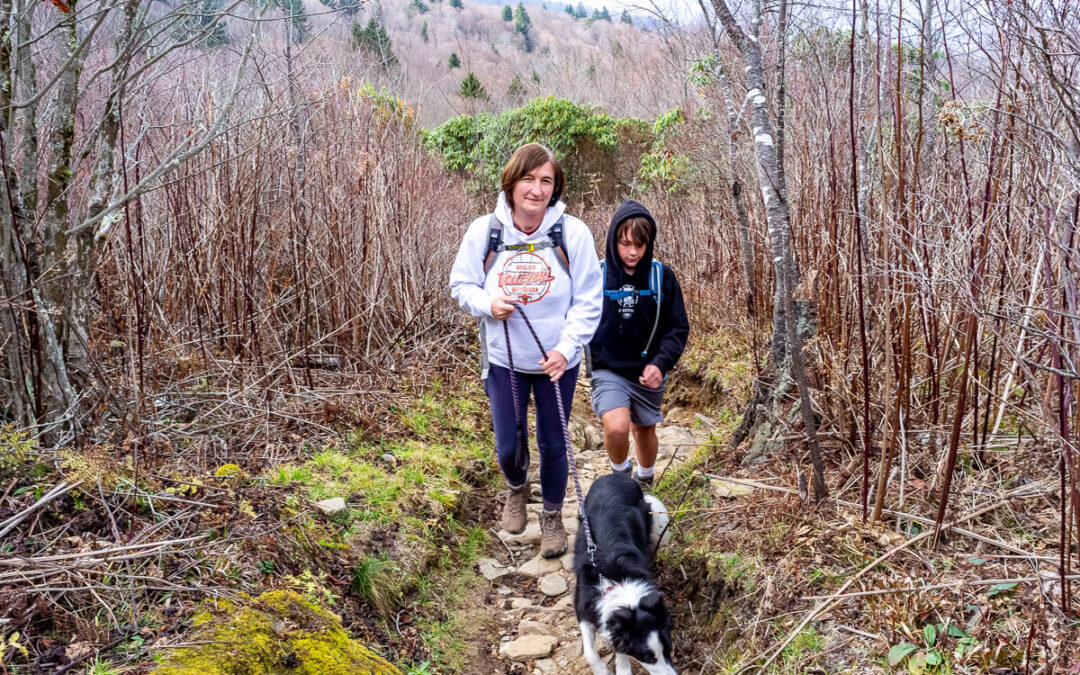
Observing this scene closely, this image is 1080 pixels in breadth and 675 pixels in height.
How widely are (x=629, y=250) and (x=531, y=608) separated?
6.56 feet

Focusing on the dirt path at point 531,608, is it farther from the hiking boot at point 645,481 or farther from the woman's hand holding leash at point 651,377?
the woman's hand holding leash at point 651,377

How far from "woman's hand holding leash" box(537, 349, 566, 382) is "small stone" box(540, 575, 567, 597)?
3.99 ft

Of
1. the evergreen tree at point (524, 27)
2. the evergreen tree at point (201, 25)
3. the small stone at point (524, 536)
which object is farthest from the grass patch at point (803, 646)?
the evergreen tree at point (524, 27)

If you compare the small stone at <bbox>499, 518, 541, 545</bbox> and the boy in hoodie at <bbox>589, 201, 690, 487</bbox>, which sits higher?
the boy in hoodie at <bbox>589, 201, 690, 487</bbox>

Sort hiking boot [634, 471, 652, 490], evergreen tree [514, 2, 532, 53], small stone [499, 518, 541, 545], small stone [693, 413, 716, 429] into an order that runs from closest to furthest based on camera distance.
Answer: small stone [499, 518, 541, 545]
hiking boot [634, 471, 652, 490]
small stone [693, 413, 716, 429]
evergreen tree [514, 2, 532, 53]

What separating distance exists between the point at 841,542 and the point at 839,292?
1393 millimetres

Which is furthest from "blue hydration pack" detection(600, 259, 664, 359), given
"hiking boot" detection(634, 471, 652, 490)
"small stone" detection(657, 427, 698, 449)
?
"small stone" detection(657, 427, 698, 449)

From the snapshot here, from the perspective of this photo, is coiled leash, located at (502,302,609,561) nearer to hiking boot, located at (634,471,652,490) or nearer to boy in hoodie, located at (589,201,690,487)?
boy in hoodie, located at (589,201,690,487)

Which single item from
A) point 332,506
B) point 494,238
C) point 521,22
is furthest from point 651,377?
point 521,22

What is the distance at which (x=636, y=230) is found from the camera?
376 centimetres

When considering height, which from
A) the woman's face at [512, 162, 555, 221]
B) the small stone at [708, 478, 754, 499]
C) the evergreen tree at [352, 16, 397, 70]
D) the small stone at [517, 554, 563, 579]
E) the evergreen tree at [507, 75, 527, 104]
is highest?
the evergreen tree at [507, 75, 527, 104]

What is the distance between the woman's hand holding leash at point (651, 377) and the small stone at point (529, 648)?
1.42 metres

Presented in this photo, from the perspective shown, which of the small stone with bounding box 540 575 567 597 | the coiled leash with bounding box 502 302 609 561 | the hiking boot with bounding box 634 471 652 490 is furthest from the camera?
the hiking boot with bounding box 634 471 652 490

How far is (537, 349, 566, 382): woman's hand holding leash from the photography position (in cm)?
322
